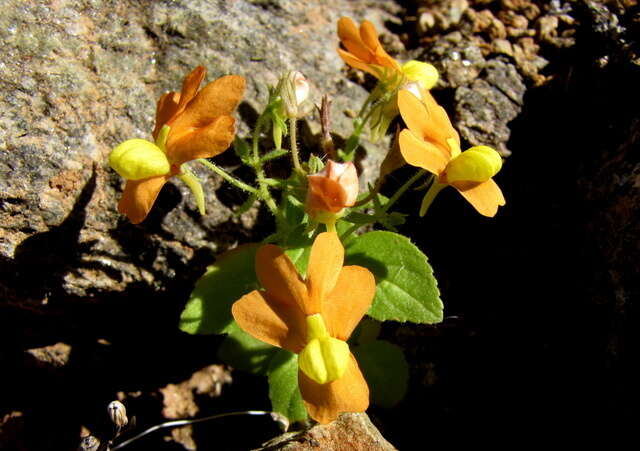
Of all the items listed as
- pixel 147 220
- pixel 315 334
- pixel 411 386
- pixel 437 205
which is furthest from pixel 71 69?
pixel 411 386

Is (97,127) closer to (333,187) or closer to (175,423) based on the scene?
(333,187)

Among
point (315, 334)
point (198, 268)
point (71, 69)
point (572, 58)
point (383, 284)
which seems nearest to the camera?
point (315, 334)

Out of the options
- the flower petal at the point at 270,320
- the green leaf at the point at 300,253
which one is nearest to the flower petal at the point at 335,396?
the flower petal at the point at 270,320

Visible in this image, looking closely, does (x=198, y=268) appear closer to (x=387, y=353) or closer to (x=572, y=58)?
(x=387, y=353)

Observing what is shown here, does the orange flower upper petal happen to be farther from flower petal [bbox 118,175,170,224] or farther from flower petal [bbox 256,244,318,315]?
A: flower petal [bbox 256,244,318,315]

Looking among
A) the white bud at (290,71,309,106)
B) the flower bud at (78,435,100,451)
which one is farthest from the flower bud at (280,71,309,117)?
the flower bud at (78,435,100,451)

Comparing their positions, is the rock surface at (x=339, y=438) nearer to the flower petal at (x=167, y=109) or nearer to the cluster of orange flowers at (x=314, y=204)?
the cluster of orange flowers at (x=314, y=204)
